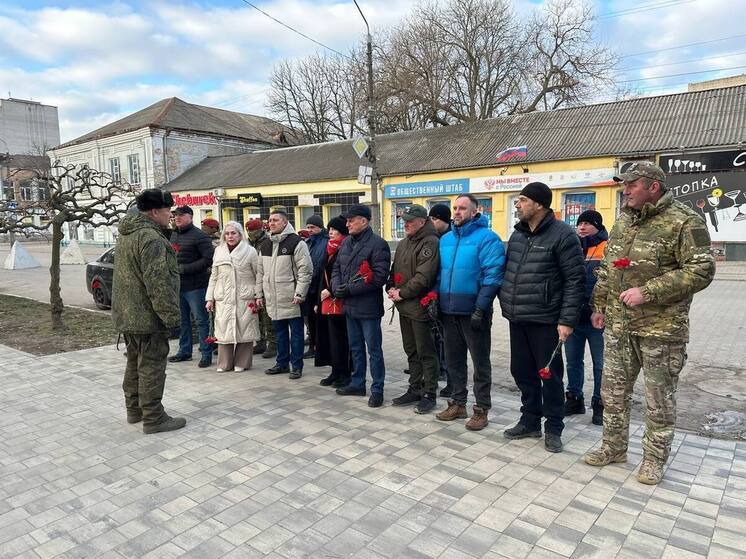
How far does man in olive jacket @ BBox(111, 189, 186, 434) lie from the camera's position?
4.27 m

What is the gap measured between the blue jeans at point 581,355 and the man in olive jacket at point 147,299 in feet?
11.1

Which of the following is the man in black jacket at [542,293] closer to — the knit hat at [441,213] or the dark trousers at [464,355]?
the dark trousers at [464,355]

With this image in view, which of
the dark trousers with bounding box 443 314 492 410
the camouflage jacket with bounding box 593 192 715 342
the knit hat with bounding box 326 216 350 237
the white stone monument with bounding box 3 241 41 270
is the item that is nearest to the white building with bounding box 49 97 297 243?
the white stone monument with bounding box 3 241 41 270

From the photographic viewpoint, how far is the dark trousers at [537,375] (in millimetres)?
3896

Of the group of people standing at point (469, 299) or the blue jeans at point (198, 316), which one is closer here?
the group of people standing at point (469, 299)

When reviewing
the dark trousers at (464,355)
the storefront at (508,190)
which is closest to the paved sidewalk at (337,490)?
the dark trousers at (464,355)

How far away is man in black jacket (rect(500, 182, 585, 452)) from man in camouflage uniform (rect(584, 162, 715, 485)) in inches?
10.3

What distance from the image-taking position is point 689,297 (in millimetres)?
3250

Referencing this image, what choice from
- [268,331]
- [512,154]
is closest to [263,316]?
[268,331]

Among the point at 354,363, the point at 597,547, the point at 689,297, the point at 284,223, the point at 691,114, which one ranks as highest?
the point at 691,114

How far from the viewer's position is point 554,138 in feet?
69.0

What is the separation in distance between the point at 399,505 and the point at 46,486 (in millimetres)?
2328

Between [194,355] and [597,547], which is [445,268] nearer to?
[597,547]

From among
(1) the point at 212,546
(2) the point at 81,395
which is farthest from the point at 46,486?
(2) the point at 81,395
